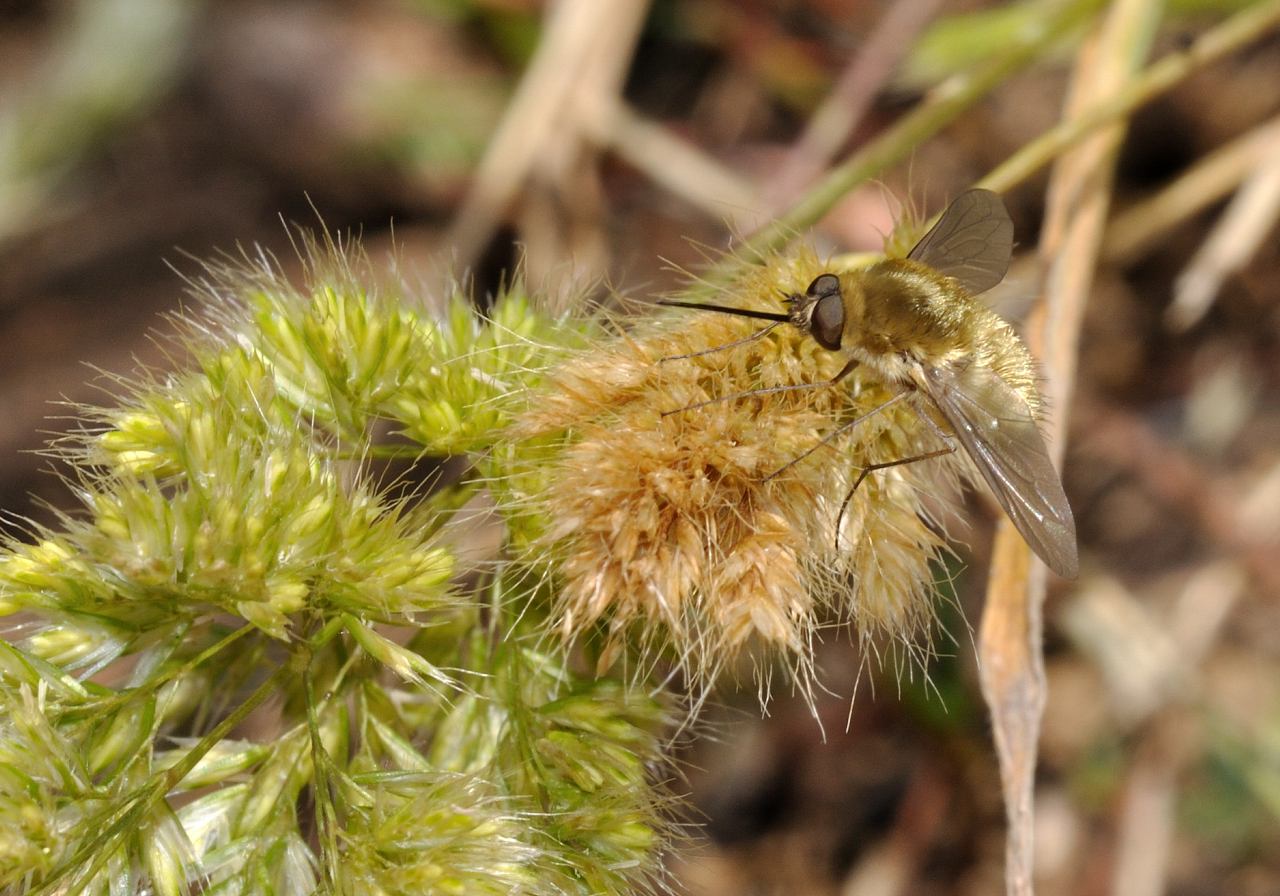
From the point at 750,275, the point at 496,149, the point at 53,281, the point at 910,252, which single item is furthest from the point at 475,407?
the point at 53,281

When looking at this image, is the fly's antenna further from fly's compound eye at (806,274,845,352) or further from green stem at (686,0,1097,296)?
green stem at (686,0,1097,296)

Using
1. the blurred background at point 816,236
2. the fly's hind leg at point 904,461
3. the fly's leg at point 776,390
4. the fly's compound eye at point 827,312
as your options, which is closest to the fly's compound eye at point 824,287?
the fly's compound eye at point 827,312

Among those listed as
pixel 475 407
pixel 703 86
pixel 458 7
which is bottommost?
pixel 475 407

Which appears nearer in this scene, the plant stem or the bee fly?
the bee fly

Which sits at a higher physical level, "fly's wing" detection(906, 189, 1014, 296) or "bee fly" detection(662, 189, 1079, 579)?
"fly's wing" detection(906, 189, 1014, 296)

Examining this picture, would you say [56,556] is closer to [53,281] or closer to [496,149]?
[496,149]

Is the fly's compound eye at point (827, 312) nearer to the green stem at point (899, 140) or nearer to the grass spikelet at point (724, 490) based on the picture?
the grass spikelet at point (724, 490)

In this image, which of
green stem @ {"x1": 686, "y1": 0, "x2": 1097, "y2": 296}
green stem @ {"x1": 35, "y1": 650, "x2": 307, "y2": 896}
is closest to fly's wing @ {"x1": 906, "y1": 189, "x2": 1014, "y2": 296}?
green stem @ {"x1": 686, "y1": 0, "x2": 1097, "y2": 296}
